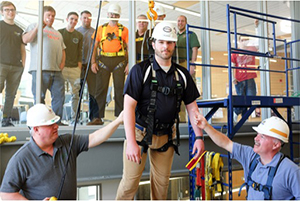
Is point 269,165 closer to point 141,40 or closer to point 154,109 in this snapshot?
point 154,109

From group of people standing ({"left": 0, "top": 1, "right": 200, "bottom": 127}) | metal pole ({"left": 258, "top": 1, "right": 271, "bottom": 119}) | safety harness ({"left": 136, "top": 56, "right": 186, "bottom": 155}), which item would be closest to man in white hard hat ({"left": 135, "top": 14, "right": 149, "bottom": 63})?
group of people standing ({"left": 0, "top": 1, "right": 200, "bottom": 127})

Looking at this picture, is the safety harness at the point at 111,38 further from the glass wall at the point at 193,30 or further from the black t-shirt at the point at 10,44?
the black t-shirt at the point at 10,44

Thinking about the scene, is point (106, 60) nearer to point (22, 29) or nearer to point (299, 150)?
point (22, 29)

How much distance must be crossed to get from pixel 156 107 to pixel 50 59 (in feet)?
9.06

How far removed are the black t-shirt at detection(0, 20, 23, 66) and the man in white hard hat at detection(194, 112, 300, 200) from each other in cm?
327

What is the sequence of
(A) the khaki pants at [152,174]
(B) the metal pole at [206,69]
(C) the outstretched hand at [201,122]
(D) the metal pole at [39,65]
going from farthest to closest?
(B) the metal pole at [206,69] → (D) the metal pole at [39,65] → (A) the khaki pants at [152,174] → (C) the outstretched hand at [201,122]

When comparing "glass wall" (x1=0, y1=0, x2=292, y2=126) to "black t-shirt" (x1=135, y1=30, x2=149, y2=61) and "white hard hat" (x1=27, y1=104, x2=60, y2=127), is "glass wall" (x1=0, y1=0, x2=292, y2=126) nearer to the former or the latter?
"black t-shirt" (x1=135, y1=30, x2=149, y2=61)

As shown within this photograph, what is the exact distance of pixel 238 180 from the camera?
8.23m

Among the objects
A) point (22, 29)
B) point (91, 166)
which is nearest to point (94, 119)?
point (91, 166)

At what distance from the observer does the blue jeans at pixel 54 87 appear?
449 cm

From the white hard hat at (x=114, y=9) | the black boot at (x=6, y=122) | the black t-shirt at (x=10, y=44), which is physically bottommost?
the black boot at (x=6, y=122)

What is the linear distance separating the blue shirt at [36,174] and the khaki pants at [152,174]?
1.97 ft

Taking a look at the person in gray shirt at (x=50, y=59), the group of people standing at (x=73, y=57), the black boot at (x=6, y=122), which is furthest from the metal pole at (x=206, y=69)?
the black boot at (x=6, y=122)

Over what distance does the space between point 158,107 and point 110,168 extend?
2164 millimetres
